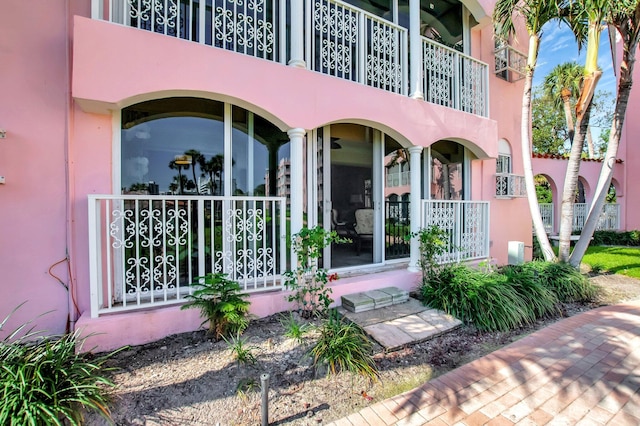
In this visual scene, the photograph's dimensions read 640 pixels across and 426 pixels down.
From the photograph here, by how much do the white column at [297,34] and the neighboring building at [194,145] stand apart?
33mm

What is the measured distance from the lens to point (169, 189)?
4152 millimetres

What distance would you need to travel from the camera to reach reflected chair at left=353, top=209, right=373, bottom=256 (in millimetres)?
5938

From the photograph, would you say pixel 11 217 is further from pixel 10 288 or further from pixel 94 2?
pixel 94 2

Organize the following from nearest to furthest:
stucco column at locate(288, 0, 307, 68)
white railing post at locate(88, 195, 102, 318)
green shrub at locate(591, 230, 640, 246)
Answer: white railing post at locate(88, 195, 102, 318) < stucco column at locate(288, 0, 307, 68) < green shrub at locate(591, 230, 640, 246)

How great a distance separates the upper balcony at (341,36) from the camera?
3.96m

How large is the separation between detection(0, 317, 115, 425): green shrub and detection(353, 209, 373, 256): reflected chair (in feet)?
14.6

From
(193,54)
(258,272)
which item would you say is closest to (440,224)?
(258,272)

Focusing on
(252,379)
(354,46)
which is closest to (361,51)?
(354,46)

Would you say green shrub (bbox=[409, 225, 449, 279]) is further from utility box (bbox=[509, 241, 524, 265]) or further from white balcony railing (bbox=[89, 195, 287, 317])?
utility box (bbox=[509, 241, 524, 265])

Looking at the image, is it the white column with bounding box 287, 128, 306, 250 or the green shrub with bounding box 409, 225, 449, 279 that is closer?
the white column with bounding box 287, 128, 306, 250

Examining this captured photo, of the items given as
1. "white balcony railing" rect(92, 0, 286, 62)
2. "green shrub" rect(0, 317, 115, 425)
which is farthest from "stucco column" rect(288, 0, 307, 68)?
"green shrub" rect(0, 317, 115, 425)

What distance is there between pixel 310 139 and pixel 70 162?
135 inches

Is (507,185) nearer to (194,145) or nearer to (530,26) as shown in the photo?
(530,26)

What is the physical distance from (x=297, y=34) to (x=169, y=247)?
144 inches
